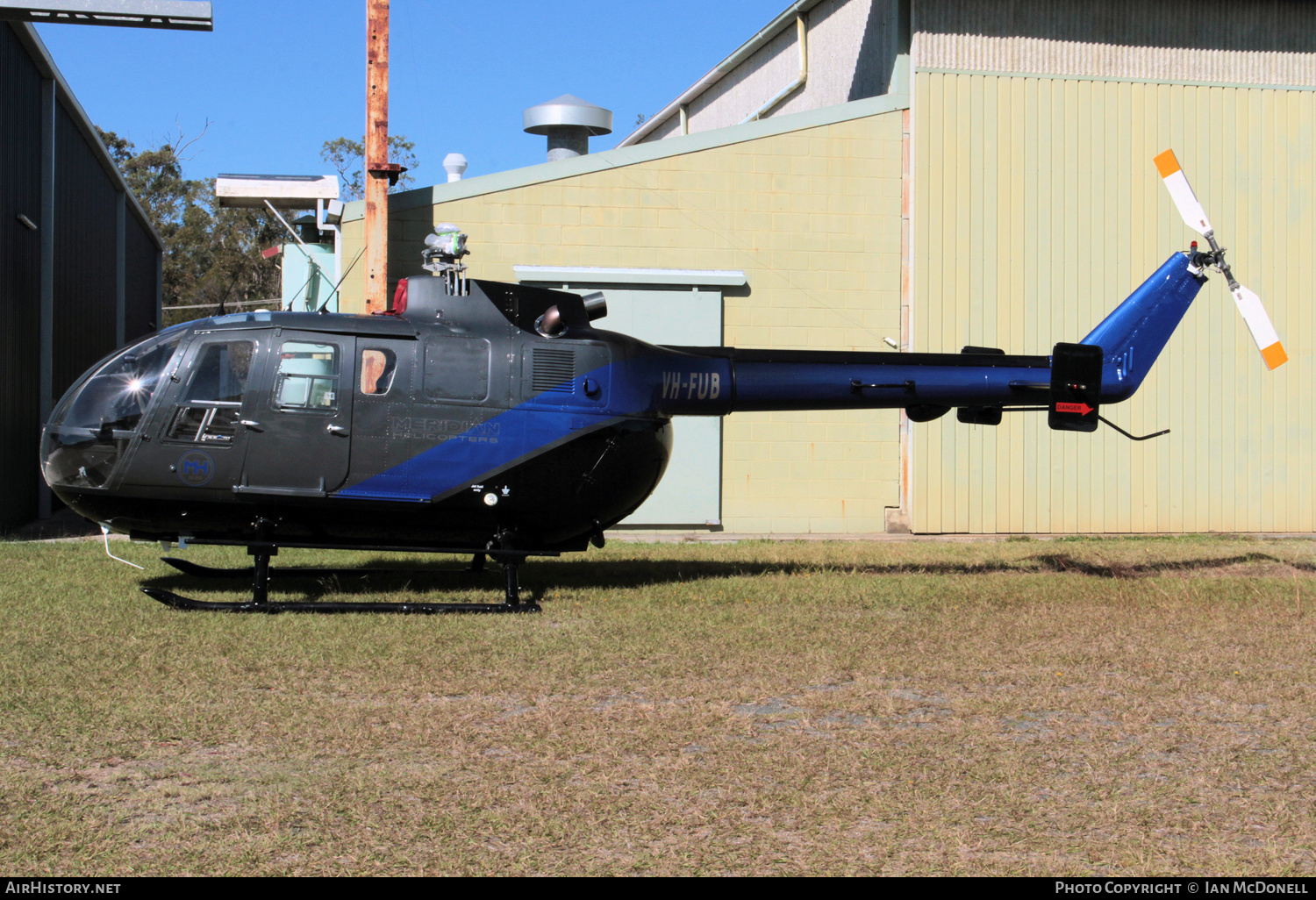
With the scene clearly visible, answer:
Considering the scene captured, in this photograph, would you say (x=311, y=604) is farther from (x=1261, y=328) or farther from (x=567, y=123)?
(x=567, y=123)

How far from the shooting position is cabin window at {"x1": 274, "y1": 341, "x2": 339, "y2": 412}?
845cm

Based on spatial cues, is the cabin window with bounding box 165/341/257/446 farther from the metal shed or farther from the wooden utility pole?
the metal shed

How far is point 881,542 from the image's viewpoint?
13.9 meters

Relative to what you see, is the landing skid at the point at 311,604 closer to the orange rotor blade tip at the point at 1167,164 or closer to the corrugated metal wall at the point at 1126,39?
the orange rotor blade tip at the point at 1167,164

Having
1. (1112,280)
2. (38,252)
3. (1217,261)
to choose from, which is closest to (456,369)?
(1217,261)

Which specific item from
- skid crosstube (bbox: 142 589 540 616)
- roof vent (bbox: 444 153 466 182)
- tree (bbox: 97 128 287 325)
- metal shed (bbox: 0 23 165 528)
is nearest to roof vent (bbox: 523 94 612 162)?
roof vent (bbox: 444 153 466 182)

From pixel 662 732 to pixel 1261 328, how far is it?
290 inches

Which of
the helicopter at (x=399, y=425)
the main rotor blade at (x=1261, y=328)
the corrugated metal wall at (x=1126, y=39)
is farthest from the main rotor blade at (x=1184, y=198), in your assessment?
the corrugated metal wall at (x=1126, y=39)

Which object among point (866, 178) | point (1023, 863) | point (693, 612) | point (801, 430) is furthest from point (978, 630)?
point (866, 178)

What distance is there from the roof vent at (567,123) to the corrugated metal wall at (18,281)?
7143 mm

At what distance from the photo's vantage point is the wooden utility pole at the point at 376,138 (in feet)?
42.0
